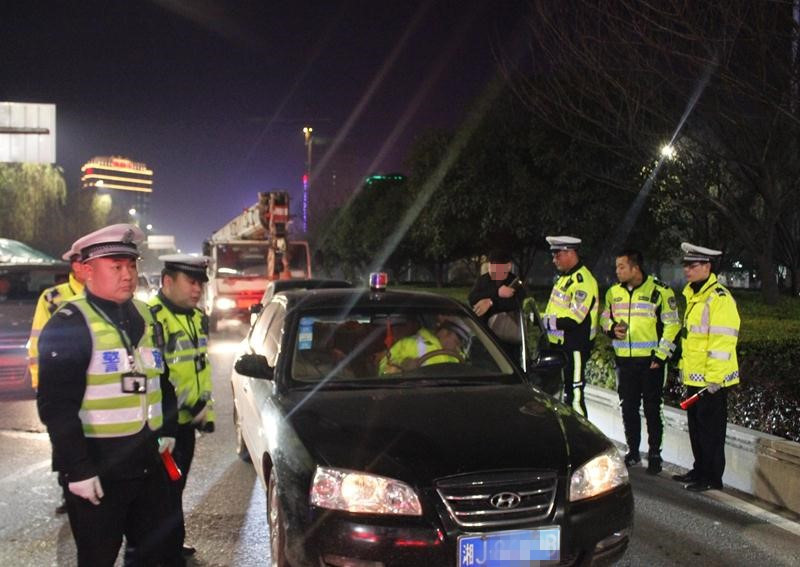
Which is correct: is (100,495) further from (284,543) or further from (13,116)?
(13,116)

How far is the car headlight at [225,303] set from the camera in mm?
18375

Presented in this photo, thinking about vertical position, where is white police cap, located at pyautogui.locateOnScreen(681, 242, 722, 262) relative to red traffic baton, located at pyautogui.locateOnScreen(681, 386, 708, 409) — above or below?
above

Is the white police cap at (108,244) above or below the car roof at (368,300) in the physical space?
above

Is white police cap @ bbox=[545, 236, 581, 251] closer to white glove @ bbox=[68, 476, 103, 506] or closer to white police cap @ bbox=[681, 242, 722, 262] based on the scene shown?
white police cap @ bbox=[681, 242, 722, 262]

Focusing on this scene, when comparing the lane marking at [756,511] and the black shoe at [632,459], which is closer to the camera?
the lane marking at [756,511]

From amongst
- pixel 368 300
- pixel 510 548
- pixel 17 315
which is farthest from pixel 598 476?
pixel 17 315

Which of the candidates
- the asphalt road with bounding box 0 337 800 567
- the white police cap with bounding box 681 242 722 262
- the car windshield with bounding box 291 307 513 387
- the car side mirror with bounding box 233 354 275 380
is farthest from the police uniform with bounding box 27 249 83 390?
the white police cap with bounding box 681 242 722 262

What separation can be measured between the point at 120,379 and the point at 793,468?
443 centimetres

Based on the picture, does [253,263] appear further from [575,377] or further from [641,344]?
[641,344]

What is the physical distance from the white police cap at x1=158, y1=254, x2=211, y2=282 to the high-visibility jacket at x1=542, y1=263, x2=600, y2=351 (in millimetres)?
3455

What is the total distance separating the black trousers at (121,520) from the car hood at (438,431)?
725 millimetres

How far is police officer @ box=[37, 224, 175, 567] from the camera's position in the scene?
294 centimetres

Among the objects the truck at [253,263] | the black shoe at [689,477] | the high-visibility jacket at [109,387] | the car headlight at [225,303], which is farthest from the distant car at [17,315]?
the car headlight at [225,303]

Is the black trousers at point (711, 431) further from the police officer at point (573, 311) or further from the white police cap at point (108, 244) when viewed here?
the white police cap at point (108, 244)
